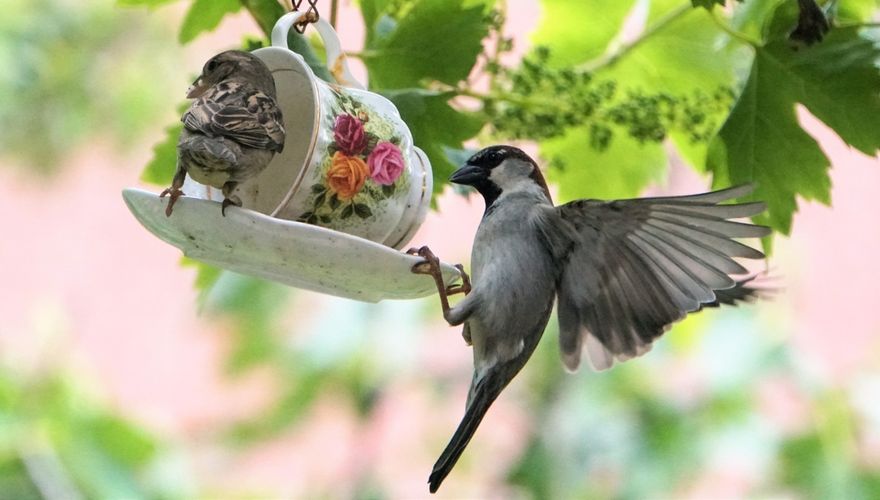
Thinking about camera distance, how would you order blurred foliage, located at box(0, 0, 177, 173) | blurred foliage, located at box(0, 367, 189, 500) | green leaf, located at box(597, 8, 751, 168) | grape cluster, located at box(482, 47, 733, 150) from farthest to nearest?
1. blurred foliage, located at box(0, 0, 177, 173)
2. blurred foliage, located at box(0, 367, 189, 500)
3. green leaf, located at box(597, 8, 751, 168)
4. grape cluster, located at box(482, 47, 733, 150)

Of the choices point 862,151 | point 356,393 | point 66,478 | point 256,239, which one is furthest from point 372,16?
point 356,393

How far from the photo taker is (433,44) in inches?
46.8

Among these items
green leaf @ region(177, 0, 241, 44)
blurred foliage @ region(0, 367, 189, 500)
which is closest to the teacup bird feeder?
green leaf @ region(177, 0, 241, 44)

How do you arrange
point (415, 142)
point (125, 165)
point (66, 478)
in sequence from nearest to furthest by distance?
1. point (415, 142)
2. point (66, 478)
3. point (125, 165)

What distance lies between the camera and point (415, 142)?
1.20 metres

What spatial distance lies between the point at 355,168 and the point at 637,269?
1.07ft

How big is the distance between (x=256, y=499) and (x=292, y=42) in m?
2.18

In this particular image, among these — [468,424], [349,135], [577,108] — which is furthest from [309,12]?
[468,424]

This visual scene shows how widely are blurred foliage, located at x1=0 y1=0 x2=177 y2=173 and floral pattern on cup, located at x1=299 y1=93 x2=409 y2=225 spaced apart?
2.31 metres

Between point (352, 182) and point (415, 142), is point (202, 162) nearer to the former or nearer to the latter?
point (352, 182)

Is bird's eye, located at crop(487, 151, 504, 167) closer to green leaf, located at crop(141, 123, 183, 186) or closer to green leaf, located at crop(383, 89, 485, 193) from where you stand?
green leaf, located at crop(383, 89, 485, 193)

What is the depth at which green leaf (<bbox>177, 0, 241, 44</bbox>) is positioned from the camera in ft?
3.90

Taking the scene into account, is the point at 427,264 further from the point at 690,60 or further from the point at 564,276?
the point at 690,60

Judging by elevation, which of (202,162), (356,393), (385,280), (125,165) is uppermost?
(202,162)
